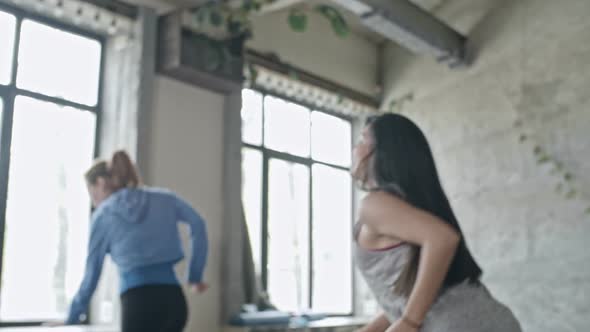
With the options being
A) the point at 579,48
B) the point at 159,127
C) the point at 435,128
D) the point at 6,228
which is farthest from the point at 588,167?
the point at 6,228

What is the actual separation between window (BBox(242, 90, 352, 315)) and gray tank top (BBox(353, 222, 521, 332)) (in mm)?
3461

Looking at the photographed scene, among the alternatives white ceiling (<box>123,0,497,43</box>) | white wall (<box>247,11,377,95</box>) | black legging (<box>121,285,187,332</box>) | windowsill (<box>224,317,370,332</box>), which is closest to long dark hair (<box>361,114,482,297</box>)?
black legging (<box>121,285,187,332</box>)

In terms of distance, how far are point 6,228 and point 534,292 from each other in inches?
129

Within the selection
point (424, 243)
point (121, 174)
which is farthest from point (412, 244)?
point (121, 174)

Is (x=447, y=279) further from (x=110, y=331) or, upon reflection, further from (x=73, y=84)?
(x=73, y=84)

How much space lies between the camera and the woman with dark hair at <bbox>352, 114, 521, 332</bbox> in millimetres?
1306

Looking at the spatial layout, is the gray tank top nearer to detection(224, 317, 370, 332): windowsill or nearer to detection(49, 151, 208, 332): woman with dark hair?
detection(49, 151, 208, 332): woman with dark hair

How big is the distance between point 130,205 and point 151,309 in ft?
1.43

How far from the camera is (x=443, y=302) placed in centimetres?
134

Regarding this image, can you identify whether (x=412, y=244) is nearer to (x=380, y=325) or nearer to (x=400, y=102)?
(x=380, y=325)

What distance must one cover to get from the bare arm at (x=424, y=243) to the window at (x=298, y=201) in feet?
11.6

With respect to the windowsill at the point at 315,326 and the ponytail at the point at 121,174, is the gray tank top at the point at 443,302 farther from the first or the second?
the windowsill at the point at 315,326

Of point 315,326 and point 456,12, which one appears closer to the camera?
point 315,326

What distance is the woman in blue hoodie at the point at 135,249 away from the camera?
2.88m
